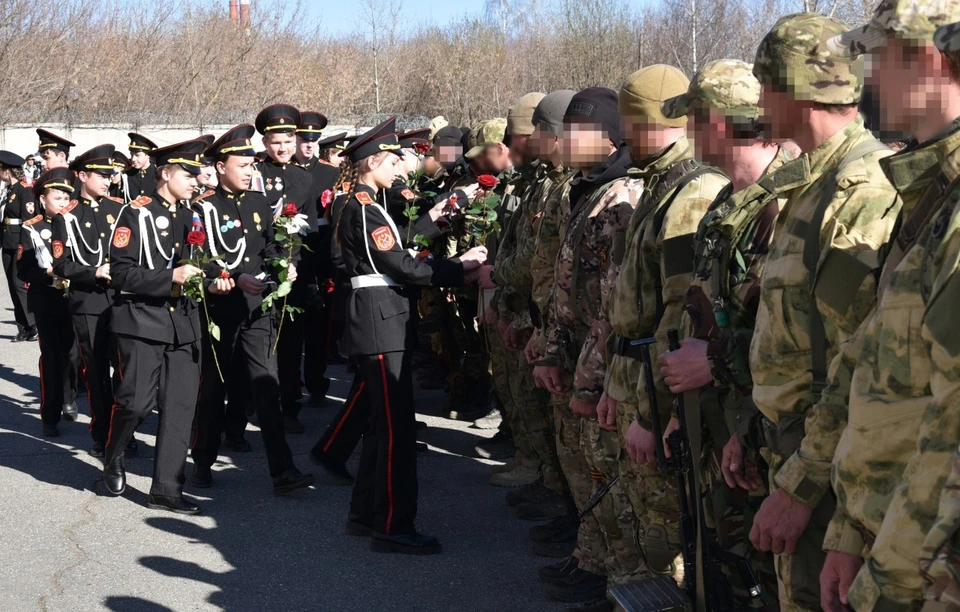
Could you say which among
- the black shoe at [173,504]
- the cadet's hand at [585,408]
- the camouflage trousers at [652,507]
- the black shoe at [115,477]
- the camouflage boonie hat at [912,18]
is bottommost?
the black shoe at [173,504]

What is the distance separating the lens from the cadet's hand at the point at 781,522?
8.21 feet

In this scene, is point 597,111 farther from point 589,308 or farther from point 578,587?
point 578,587

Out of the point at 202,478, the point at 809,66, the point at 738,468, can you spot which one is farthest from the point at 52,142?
the point at 809,66

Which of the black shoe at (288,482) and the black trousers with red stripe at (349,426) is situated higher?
the black trousers with red stripe at (349,426)

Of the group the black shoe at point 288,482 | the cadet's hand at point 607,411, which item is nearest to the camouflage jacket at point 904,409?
the cadet's hand at point 607,411

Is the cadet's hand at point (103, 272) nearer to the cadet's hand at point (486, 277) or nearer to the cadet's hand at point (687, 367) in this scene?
the cadet's hand at point (486, 277)

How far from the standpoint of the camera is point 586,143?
482 cm

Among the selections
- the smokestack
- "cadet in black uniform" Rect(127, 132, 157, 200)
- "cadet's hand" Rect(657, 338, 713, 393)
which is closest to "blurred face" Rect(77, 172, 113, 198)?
"cadet in black uniform" Rect(127, 132, 157, 200)

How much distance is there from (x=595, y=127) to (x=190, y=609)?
9.41ft

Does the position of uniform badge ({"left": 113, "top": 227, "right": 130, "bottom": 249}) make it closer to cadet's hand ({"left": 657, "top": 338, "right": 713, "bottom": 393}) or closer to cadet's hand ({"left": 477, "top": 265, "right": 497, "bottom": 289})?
cadet's hand ({"left": 477, "top": 265, "right": 497, "bottom": 289})

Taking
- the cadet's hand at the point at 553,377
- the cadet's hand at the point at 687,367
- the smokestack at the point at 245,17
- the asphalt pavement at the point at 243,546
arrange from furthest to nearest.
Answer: the smokestack at the point at 245,17 → the asphalt pavement at the point at 243,546 → the cadet's hand at the point at 553,377 → the cadet's hand at the point at 687,367

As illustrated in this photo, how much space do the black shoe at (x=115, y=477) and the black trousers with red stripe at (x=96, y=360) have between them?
3.40ft

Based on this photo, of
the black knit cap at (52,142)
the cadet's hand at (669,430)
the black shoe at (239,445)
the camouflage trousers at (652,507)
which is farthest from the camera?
the black knit cap at (52,142)

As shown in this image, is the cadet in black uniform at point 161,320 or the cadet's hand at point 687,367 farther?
the cadet in black uniform at point 161,320
